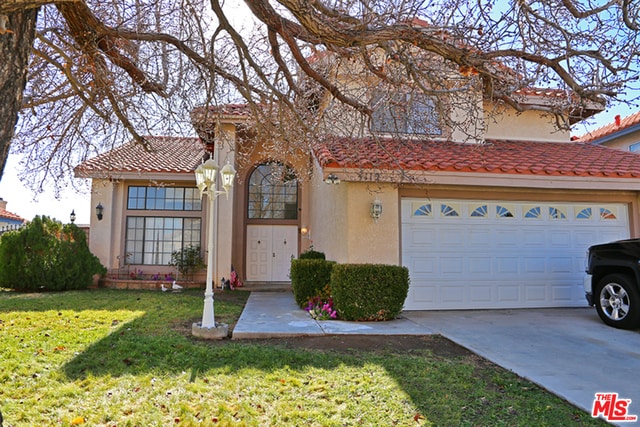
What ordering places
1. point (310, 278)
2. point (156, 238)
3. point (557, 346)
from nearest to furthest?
point (557, 346)
point (310, 278)
point (156, 238)

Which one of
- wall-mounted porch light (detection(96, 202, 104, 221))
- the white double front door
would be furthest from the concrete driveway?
wall-mounted porch light (detection(96, 202, 104, 221))

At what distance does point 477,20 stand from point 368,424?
471 centimetres

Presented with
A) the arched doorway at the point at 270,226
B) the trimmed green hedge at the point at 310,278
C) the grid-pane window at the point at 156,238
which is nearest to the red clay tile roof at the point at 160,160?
the grid-pane window at the point at 156,238

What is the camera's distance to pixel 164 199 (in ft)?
50.8

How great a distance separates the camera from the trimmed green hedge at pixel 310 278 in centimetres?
949

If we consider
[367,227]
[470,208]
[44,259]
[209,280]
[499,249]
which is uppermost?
[470,208]

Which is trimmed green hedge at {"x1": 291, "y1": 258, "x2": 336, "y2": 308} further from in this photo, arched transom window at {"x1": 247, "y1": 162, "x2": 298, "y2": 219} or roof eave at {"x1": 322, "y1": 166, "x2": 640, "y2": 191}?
arched transom window at {"x1": 247, "y1": 162, "x2": 298, "y2": 219}

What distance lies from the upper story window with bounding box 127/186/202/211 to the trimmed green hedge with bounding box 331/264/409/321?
9.00 m

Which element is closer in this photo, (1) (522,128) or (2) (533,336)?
(2) (533,336)

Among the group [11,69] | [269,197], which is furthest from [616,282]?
[269,197]

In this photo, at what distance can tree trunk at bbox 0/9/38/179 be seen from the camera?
8.92 ft

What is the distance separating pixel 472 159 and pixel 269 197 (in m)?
7.58

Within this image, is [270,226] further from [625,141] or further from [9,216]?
[9,216]
